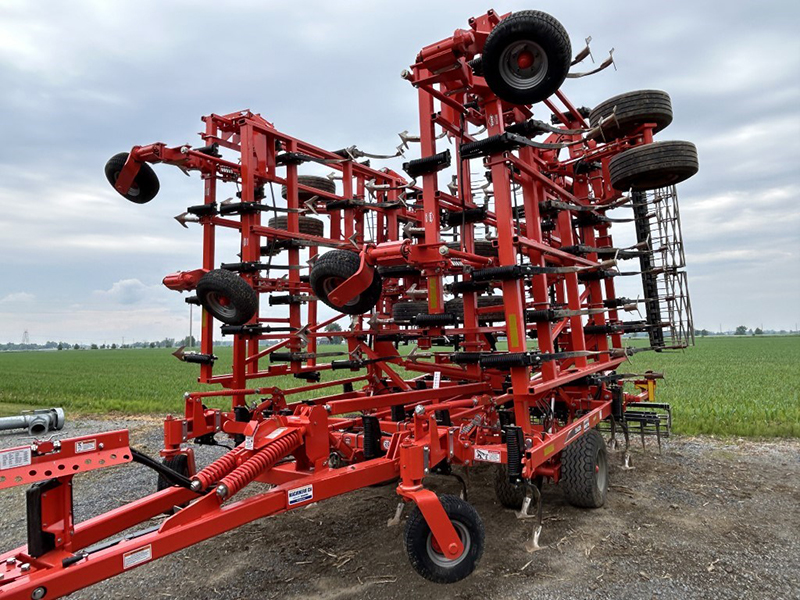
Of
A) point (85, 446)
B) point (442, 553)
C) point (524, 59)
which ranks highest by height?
point (524, 59)

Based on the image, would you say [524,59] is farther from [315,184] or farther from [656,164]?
[315,184]

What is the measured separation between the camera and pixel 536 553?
4562 millimetres

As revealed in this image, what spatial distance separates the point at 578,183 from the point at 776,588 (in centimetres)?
528

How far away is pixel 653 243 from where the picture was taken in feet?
24.6

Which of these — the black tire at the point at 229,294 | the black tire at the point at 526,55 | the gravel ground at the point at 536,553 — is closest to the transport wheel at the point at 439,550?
the gravel ground at the point at 536,553

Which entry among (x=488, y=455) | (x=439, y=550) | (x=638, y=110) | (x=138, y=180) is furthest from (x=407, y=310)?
(x=439, y=550)

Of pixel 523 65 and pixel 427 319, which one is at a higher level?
pixel 523 65

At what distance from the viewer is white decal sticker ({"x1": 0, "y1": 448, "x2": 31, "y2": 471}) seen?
2.45 metres

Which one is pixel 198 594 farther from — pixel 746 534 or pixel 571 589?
pixel 746 534

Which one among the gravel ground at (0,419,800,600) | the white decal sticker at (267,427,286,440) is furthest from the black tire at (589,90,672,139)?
the white decal sticker at (267,427,286,440)

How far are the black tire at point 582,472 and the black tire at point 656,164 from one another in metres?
2.98

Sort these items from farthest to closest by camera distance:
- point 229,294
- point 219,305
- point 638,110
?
point 638,110 → point 219,305 → point 229,294

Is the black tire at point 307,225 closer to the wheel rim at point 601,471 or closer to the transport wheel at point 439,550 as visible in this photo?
the wheel rim at point 601,471

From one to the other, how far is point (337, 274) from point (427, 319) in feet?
5.11
